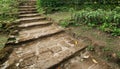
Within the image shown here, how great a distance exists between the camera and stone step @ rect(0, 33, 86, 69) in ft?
7.61

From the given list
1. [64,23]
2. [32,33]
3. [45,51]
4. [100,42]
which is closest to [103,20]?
[100,42]

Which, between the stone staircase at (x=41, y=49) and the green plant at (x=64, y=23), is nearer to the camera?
the stone staircase at (x=41, y=49)

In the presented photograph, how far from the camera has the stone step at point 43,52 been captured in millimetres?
2320

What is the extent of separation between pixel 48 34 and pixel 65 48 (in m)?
0.97

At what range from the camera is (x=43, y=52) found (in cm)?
279

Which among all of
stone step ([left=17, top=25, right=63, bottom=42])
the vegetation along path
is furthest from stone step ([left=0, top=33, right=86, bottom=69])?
stone step ([left=17, top=25, right=63, bottom=42])

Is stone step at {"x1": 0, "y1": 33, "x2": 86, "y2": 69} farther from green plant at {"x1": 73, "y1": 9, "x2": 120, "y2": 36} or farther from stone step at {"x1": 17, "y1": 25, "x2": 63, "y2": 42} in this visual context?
green plant at {"x1": 73, "y1": 9, "x2": 120, "y2": 36}

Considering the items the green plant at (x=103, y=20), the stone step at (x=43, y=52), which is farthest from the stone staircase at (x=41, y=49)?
the green plant at (x=103, y=20)

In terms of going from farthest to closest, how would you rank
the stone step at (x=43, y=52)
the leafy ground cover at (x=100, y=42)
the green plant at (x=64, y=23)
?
1. the green plant at (x=64, y=23)
2. the leafy ground cover at (x=100, y=42)
3. the stone step at (x=43, y=52)

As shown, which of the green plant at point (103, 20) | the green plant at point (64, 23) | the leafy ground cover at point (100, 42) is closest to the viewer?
the leafy ground cover at point (100, 42)

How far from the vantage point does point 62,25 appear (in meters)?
4.17

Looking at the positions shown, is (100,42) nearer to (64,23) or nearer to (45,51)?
(45,51)

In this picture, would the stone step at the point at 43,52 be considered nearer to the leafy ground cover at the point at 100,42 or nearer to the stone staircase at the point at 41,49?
the stone staircase at the point at 41,49

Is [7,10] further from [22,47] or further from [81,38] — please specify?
[81,38]
